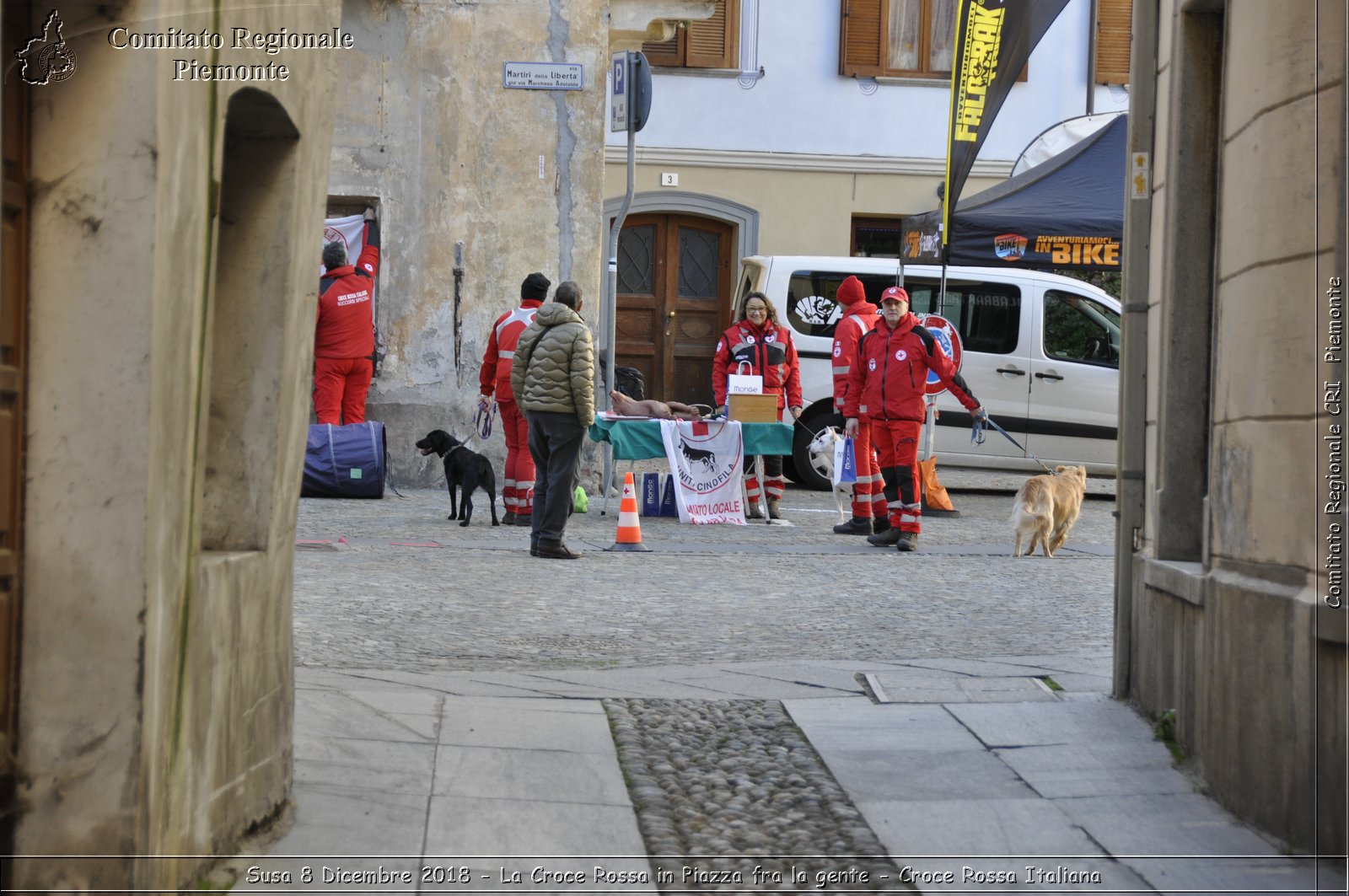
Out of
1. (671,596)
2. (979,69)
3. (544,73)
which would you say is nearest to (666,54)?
(544,73)

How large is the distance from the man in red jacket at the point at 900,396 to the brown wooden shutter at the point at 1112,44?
11.9 metres

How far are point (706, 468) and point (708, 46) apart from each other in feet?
33.2

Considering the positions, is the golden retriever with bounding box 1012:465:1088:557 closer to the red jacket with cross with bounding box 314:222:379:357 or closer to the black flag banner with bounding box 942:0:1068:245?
the black flag banner with bounding box 942:0:1068:245

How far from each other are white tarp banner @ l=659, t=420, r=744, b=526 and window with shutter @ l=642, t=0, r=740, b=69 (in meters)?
9.88

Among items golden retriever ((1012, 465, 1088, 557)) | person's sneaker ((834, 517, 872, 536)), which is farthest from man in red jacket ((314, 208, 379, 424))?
golden retriever ((1012, 465, 1088, 557))

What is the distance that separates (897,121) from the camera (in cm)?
2192

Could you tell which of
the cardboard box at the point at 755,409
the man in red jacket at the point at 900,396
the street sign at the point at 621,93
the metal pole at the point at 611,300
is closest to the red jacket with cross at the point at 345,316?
the metal pole at the point at 611,300

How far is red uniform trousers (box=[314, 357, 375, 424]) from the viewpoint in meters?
13.8

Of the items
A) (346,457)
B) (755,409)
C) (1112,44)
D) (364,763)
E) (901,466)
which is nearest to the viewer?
(364,763)

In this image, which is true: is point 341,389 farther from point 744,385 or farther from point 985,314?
point 985,314

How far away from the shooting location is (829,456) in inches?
569

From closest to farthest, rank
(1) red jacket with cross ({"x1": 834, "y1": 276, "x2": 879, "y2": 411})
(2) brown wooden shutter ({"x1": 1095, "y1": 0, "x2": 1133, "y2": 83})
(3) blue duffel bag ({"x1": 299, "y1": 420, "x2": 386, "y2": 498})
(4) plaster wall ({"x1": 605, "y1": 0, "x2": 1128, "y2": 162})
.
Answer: (1) red jacket with cross ({"x1": 834, "y1": 276, "x2": 879, "y2": 411}) → (3) blue duffel bag ({"x1": 299, "y1": 420, "x2": 386, "y2": 498}) → (4) plaster wall ({"x1": 605, "y1": 0, "x2": 1128, "y2": 162}) → (2) brown wooden shutter ({"x1": 1095, "y1": 0, "x2": 1133, "y2": 83})

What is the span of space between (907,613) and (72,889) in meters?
5.69

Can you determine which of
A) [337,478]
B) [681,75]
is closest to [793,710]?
[337,478]
